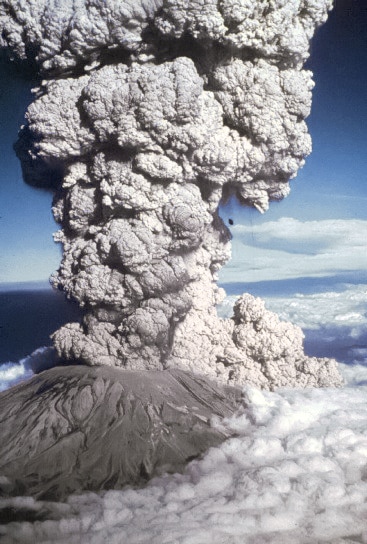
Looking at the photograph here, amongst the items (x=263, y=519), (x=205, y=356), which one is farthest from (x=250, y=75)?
(x=263, y=519)

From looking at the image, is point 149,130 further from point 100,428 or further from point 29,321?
point 29,321

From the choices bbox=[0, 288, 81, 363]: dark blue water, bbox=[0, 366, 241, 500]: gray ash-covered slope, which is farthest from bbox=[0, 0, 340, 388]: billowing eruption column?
bbox=[0, 288, 81, 363]: dark blue water

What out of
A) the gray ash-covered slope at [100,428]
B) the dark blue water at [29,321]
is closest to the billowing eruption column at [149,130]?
the gray ash-covered slope at [100,428]

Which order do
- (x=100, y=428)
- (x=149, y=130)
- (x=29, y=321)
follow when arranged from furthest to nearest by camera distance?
1. (x=29, y=321)
2. (x=149, y=130)
3. (x=100, y=428)

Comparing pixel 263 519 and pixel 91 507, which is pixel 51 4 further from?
pixel 263 519

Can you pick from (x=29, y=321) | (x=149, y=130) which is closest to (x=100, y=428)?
(x=149, y=130)

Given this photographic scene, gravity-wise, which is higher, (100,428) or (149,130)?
(149,130)

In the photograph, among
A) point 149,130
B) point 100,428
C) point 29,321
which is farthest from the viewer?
point 29,321
